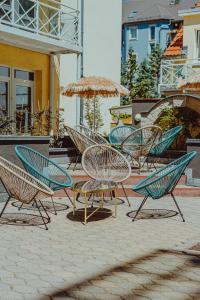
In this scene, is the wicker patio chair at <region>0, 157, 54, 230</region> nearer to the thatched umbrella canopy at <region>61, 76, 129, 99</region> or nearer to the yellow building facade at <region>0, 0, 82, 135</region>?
the thatched umbrella canopy at <region>61, 76, 129, 99</region>

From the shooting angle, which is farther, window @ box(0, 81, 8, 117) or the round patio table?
window @ box(0, 81, 8, 117)

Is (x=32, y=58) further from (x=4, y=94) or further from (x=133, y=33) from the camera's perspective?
(x=133, y=33)

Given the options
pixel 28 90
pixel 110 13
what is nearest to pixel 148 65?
pixel 110 13

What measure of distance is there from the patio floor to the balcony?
25.6 ft

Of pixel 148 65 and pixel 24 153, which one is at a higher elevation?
pixel 148 65

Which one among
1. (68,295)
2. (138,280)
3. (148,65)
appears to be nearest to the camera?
(68,295)

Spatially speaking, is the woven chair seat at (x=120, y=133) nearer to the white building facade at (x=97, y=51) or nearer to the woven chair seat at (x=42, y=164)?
the white building facade at (x=97, y=51)

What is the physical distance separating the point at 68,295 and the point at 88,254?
1314 mm

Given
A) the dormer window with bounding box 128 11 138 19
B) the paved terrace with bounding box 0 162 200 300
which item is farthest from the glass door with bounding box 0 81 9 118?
the dormer window with bounding box 128 11 138 19

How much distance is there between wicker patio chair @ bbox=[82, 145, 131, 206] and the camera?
821 centimetres

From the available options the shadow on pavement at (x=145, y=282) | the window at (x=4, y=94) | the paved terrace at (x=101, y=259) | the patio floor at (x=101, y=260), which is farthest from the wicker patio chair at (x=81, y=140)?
the shadow on pavement at (x=145, y=282)

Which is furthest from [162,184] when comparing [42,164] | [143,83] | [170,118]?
[143,83]

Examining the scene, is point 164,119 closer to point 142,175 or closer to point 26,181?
point 142,175

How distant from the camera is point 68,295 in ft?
14.0
